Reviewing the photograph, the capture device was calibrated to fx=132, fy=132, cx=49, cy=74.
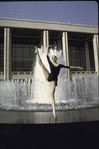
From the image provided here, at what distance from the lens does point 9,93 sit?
7.71 m

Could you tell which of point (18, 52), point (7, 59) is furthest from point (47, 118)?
point (18, 52)

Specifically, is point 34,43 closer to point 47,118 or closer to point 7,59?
point 7,59

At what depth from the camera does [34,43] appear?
27891mm

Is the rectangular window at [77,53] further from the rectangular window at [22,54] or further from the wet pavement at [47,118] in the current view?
the wet pavement at [47,118]

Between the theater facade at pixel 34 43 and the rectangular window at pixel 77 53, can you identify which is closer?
the theater facade at pixel 34 43

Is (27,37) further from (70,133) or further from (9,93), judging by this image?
(70,133)

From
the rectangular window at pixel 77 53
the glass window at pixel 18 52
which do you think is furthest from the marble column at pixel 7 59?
the rectangular window at pixel 77 53

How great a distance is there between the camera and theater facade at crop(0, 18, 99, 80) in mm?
22578

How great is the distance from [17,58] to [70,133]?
25801 millimetres

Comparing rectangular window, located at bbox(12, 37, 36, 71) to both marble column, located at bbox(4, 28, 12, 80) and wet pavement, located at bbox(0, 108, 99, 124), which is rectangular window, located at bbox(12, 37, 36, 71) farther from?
wet pavement, located at bbox(0, 108, 99, 124)

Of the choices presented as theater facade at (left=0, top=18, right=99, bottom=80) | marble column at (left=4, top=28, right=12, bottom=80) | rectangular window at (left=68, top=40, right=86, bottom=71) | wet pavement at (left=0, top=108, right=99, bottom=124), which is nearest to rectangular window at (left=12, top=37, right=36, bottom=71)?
theater facade at (left=0, top=18, right=99, bottom=80)

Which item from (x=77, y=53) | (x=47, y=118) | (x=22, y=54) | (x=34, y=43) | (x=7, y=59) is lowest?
(x=47, y=118)

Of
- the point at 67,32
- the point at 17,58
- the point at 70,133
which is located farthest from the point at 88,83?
the point at 17,58

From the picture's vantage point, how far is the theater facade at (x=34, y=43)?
2258cm
